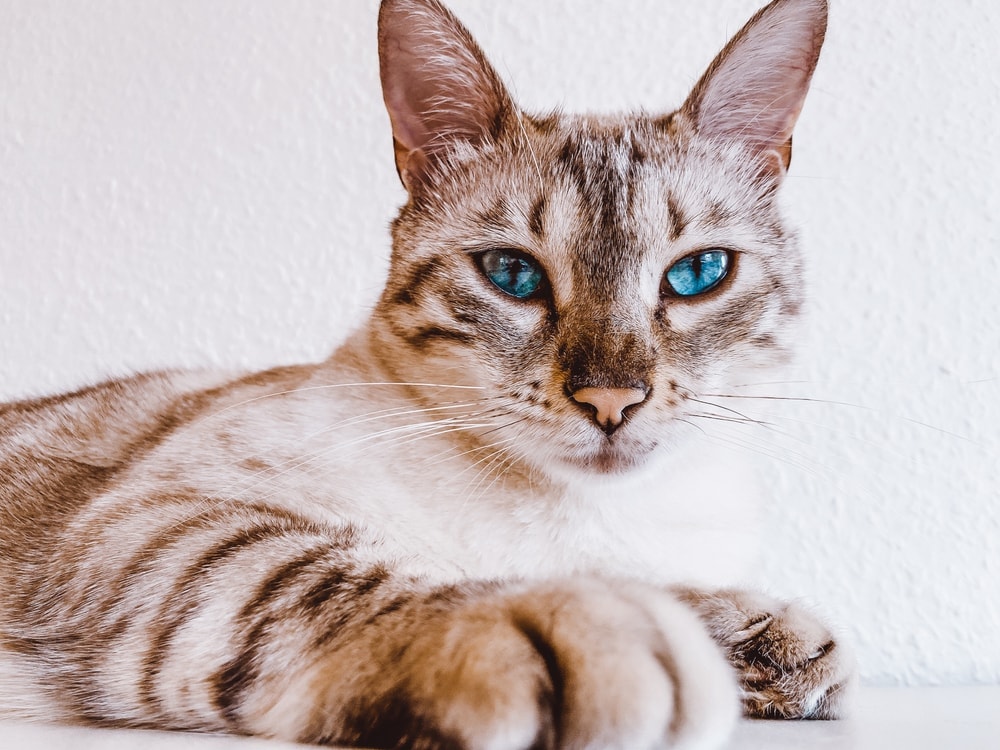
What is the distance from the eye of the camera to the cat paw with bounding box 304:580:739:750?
54cm

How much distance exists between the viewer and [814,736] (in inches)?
29.8

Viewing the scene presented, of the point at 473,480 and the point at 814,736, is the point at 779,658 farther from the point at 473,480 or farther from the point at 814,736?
the point at 473,480

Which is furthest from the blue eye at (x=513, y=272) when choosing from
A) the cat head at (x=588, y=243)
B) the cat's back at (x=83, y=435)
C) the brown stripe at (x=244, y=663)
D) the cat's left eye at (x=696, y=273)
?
the brown stripe at (x=244, y=663)

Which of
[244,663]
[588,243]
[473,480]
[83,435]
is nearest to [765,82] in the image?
[588,243]

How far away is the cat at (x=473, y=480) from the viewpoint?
2.00 feet

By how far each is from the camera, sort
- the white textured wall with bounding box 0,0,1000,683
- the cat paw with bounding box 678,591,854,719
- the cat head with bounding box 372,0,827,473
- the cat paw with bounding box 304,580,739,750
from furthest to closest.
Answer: the white textured wall with bounding box 0,0,1000,683, the cat head with bounding box 372,0,827,473, the cat paw with bounding box 678,591,854,719, the cat paw with bounding box 304,580,739,750

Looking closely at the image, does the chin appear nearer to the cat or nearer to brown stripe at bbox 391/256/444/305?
the cat

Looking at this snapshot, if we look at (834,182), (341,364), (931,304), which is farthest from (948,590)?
(341,364)

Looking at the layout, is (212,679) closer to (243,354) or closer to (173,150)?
(243,354)

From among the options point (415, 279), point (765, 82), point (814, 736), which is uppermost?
point (765, 82)

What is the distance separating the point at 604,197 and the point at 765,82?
0.27m

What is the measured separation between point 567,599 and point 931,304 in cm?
106

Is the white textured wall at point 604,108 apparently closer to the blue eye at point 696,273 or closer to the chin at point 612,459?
the blue eye at point 696,273

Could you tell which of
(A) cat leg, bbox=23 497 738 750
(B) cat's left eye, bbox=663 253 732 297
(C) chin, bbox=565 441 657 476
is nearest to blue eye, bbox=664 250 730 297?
(B) cat's left eye, bbox=663 253 732 297
